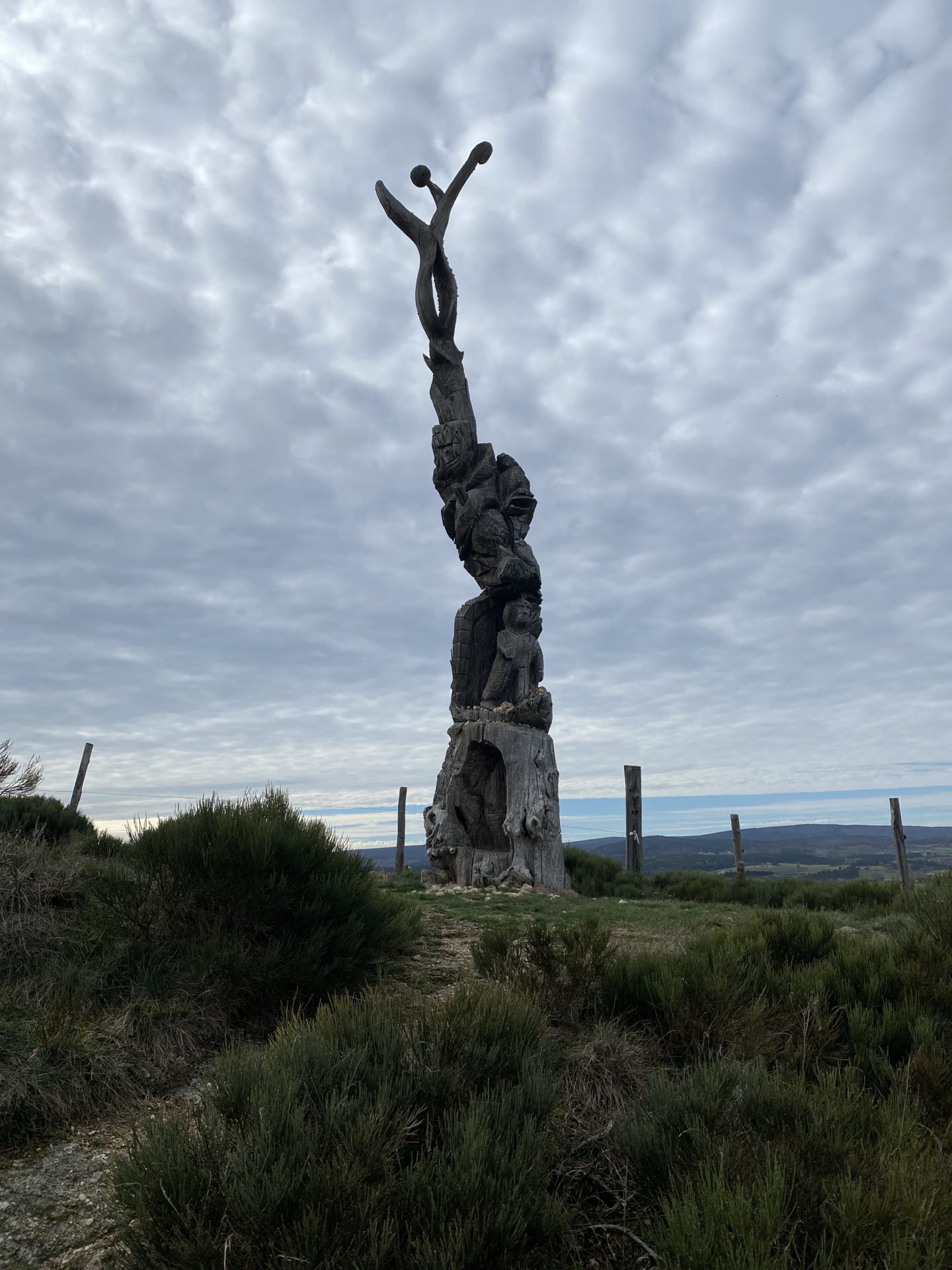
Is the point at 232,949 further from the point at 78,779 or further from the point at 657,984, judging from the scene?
the point at 78,779

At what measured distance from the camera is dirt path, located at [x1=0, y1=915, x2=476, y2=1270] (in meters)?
2.31

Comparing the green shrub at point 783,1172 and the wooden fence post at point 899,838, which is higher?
the wooden fence post at point 899,838

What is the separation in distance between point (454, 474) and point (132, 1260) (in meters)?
10.4

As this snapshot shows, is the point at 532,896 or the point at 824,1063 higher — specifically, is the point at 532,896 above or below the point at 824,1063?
above

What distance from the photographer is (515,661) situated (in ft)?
37.1

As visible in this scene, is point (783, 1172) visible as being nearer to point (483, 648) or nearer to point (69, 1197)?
point (69, 1197)

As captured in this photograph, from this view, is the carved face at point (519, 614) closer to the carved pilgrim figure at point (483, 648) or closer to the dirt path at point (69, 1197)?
the carved pilgrim figure at point (483, 648)

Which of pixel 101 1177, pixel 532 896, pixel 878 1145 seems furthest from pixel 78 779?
pixel 878 1145

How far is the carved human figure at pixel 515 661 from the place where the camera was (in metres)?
11.3

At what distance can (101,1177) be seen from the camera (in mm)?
2682

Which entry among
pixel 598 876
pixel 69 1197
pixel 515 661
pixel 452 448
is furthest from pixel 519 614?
pixel 69 1197

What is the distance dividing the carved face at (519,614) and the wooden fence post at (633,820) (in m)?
5.83

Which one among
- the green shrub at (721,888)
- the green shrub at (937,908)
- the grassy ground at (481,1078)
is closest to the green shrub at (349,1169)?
the grassy ground at (481,1078)

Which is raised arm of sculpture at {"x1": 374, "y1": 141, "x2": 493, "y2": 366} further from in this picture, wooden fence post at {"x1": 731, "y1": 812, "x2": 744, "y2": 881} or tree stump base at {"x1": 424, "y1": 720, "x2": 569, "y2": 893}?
wooden fence post at {"x1": 731, "y1": 812, "x2": 744, "y2": 881}
